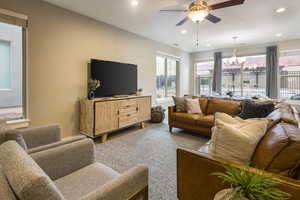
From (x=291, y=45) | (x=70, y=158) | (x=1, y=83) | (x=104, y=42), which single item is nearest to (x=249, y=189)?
(x=70, y=158)

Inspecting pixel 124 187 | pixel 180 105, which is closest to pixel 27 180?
pixel 124 187

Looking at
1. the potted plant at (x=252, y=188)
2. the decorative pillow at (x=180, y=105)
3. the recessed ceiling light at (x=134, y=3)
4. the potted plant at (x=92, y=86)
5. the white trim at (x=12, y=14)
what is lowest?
the potted plant at (x=252, y=188)

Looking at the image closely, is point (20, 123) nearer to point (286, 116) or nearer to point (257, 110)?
point (286, 116)

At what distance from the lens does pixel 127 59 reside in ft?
15.5

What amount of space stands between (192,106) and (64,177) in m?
3.25

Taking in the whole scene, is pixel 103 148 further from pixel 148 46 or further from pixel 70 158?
pixel 148 46

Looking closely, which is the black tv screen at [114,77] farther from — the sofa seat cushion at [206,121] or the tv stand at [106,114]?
the sofa seat cushion at [206,121]

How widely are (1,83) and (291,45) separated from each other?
9962 mm

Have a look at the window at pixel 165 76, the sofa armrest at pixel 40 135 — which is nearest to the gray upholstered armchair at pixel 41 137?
the sofa armrest at pixel 40 135

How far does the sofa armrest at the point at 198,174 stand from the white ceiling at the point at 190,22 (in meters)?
2.79

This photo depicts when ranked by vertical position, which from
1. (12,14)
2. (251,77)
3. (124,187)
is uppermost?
(12,14)

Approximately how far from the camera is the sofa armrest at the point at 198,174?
127 cm

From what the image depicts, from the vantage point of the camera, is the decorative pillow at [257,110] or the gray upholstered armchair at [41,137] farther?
the decorative pillow at [257,110]

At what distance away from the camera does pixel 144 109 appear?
181 inches
